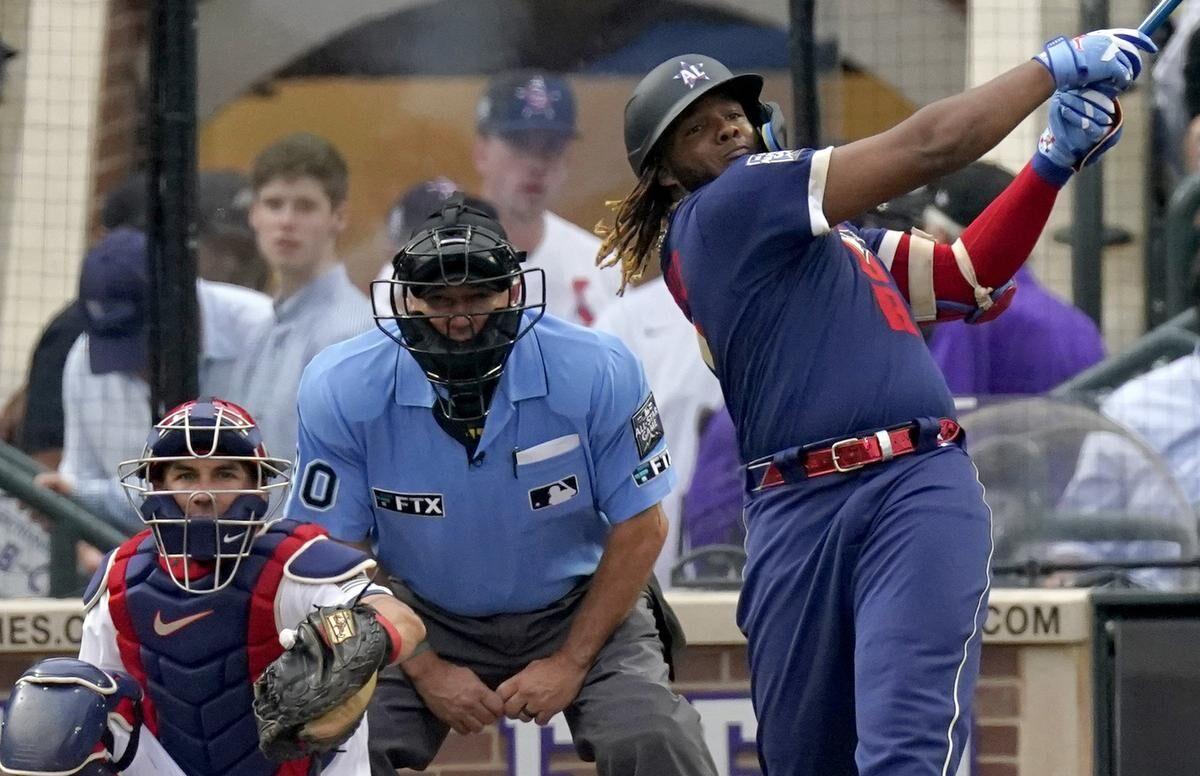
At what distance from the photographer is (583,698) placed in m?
5.10

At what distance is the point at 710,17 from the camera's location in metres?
7.34

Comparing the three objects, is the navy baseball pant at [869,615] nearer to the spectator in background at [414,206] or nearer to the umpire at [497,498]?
the umpire at [497,498]

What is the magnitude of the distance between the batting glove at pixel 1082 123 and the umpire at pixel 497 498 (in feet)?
4.29

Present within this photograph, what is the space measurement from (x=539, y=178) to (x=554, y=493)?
2.11 meters

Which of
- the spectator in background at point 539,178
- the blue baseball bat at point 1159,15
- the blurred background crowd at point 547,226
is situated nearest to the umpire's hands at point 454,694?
the blurred background crowd at point 547,226

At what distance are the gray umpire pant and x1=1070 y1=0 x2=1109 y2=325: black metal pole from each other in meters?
2.06

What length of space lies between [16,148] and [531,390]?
251 cm

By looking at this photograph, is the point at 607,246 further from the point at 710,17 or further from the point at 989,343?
the point at 710,17

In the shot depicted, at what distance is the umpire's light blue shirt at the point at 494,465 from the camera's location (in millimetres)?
5078

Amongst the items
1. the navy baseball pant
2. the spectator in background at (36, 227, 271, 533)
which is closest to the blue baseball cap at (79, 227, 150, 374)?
the spectator in background at (36, 227, 271, 533)

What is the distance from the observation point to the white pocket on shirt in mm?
5070

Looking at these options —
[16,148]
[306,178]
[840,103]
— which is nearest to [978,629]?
[840,103]

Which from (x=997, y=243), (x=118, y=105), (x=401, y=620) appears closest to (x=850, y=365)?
(x=997, y=243)

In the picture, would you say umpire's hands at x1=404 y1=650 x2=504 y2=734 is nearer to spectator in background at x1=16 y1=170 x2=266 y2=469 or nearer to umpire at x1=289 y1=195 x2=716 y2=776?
umpire at x1=289 y1=195 x2=716 y2=776
